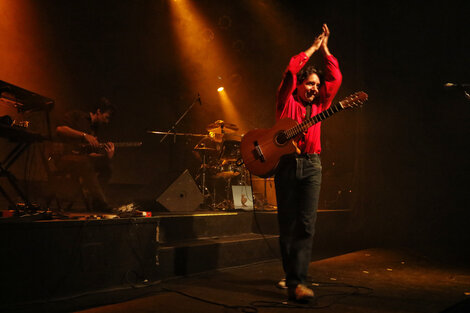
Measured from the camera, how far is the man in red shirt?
269 centimetres

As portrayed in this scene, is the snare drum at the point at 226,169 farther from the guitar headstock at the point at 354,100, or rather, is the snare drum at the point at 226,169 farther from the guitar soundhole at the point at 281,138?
the guitar headstock at the point at 354,100

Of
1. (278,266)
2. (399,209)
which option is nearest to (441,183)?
(399,209)

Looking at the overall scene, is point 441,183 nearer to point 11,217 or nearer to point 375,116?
point 375,116

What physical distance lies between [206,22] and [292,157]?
681cm

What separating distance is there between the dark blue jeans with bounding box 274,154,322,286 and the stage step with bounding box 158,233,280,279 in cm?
122

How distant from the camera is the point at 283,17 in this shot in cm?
877

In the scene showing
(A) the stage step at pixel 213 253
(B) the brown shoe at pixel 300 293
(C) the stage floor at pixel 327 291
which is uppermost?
(A) the stage step at pixel 213 253

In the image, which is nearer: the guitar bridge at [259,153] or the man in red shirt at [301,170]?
the man in red shirt at [301,170]

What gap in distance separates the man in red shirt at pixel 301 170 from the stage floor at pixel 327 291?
0.33 metres

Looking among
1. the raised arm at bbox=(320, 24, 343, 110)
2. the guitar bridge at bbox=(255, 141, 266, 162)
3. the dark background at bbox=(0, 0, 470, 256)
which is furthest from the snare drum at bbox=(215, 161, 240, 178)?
the raised arm at bbox=(320, 24, 343, 110)

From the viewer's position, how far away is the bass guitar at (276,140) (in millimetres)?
2779

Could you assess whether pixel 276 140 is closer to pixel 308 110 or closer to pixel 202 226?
pixel 308 110

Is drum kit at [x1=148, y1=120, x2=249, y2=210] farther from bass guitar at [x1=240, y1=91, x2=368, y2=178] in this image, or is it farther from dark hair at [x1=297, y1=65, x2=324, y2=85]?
dark hair at [x1=297, y1=65, x2=324, y2=85]

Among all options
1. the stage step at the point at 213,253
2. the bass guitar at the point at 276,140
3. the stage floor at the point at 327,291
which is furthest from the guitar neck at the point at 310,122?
the stage step at the point at 213,253
